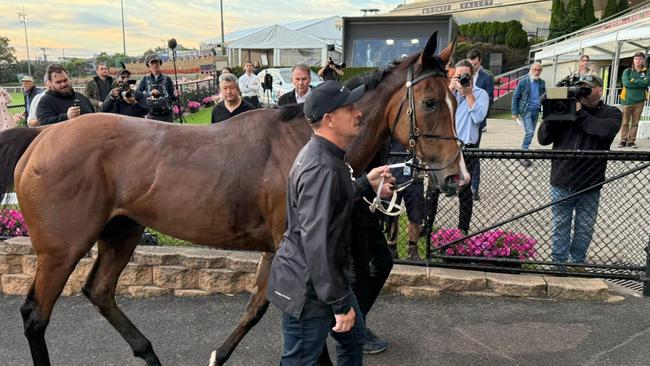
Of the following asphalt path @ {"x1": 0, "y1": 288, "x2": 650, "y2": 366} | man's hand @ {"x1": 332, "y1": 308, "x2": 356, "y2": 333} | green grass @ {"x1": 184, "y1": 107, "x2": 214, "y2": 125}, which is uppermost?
man's hand @ {"x1": 332, "y1": 308, "x2": 356, "y2": 333}

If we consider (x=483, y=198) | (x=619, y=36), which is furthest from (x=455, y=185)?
(x=619, y=36)

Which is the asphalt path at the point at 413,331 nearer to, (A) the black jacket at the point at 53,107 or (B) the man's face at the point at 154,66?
(A) the black jacket at the point at 53,107

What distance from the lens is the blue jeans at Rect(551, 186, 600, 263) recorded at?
4.84 metres

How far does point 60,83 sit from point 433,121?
467 centimetres

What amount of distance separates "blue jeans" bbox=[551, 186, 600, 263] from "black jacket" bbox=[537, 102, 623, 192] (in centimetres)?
13

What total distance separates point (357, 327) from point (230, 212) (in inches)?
42.9

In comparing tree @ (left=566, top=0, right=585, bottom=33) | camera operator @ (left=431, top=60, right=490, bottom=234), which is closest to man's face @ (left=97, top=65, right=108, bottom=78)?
camera operator @ (left=431, top=60, right=490, bottom=234)

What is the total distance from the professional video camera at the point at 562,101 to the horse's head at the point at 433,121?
2.10 m

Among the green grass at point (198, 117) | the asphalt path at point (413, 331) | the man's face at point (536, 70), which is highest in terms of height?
the man's face at point (536, 70)

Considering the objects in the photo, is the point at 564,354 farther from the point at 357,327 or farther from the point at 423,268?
the point at 357,327

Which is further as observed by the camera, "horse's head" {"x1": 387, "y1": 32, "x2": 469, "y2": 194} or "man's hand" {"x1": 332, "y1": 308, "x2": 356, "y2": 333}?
"horse's head" {"x1": 387, "y1": 32, "x2": 469, "y2": 194}

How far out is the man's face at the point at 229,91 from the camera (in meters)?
5.08

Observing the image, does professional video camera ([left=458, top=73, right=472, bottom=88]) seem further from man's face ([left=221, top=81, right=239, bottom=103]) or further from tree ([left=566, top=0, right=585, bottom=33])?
tree ([left=566, top=0, right=585, bottom=33])

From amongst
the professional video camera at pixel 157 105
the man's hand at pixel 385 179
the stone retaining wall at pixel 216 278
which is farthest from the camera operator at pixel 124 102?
the man's hand at pixel 385 179
